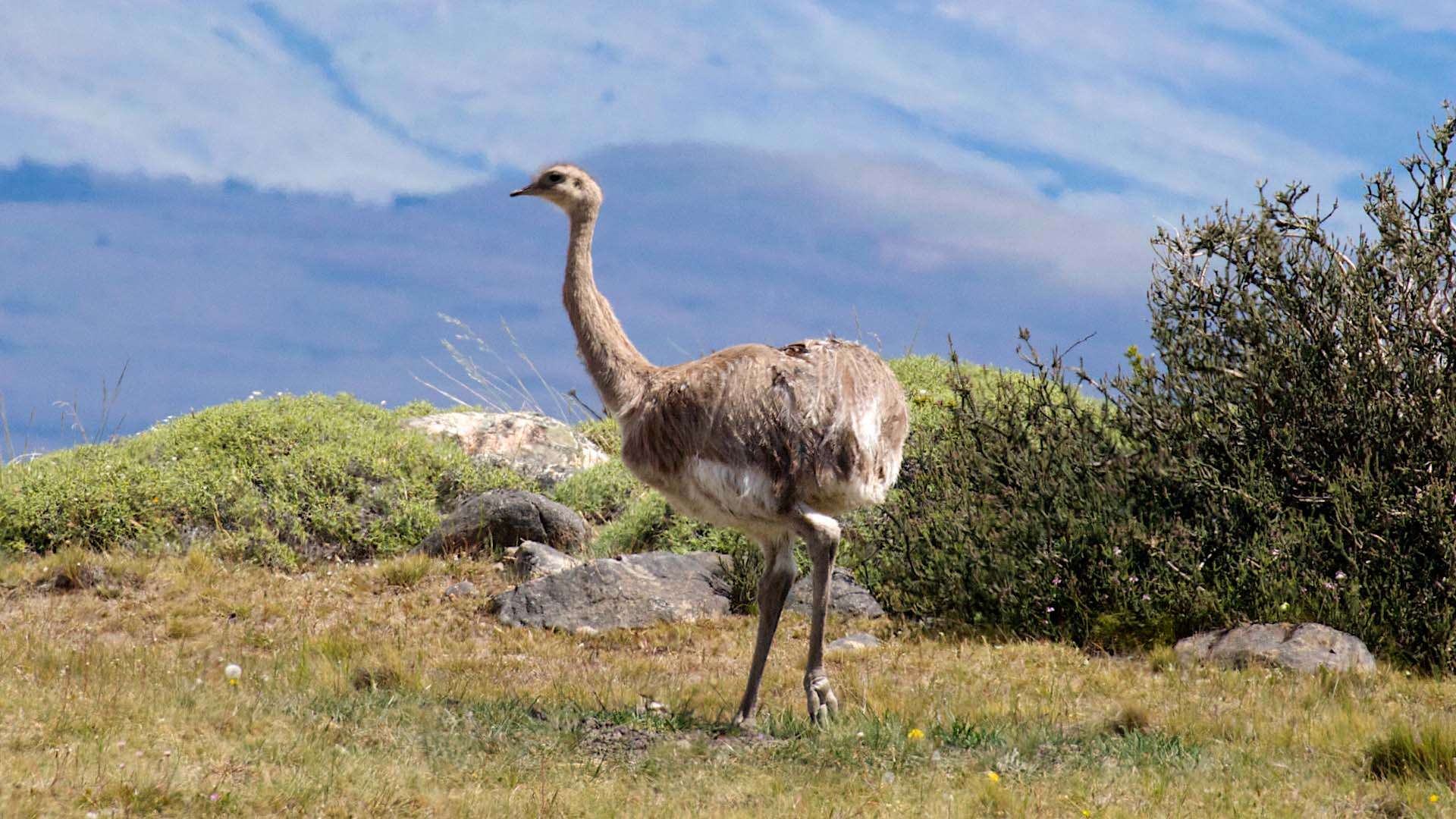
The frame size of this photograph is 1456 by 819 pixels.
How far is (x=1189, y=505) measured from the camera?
1013 cm

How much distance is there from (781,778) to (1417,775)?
2936 mm

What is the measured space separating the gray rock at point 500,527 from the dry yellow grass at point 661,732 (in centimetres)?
245

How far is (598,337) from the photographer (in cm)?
760

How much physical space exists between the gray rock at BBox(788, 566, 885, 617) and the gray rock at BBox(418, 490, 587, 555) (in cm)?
276

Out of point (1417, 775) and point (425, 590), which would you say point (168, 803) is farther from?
point (425, 590)

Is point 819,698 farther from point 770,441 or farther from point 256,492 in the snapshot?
point 256,492

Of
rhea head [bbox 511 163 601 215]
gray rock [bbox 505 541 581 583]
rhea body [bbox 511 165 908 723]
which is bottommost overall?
gray rock [bbox 505 541 581 583]

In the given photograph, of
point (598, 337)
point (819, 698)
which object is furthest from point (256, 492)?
point (819, 698)

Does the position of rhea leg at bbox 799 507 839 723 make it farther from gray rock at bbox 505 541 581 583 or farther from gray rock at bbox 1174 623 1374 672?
gray rock at bbox 505 541 581 583

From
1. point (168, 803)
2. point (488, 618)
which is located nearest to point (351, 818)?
point (168, 803)

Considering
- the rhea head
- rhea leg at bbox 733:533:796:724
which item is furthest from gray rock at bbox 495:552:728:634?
the rhea head

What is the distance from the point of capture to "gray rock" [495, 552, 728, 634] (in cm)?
1060

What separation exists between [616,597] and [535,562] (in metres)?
1.36

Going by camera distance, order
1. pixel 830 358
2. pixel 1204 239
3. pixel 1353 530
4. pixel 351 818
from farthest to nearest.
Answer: pixel 1204 239 → pixel 1353 530 → pixel 830 358 → pixel 351 818
